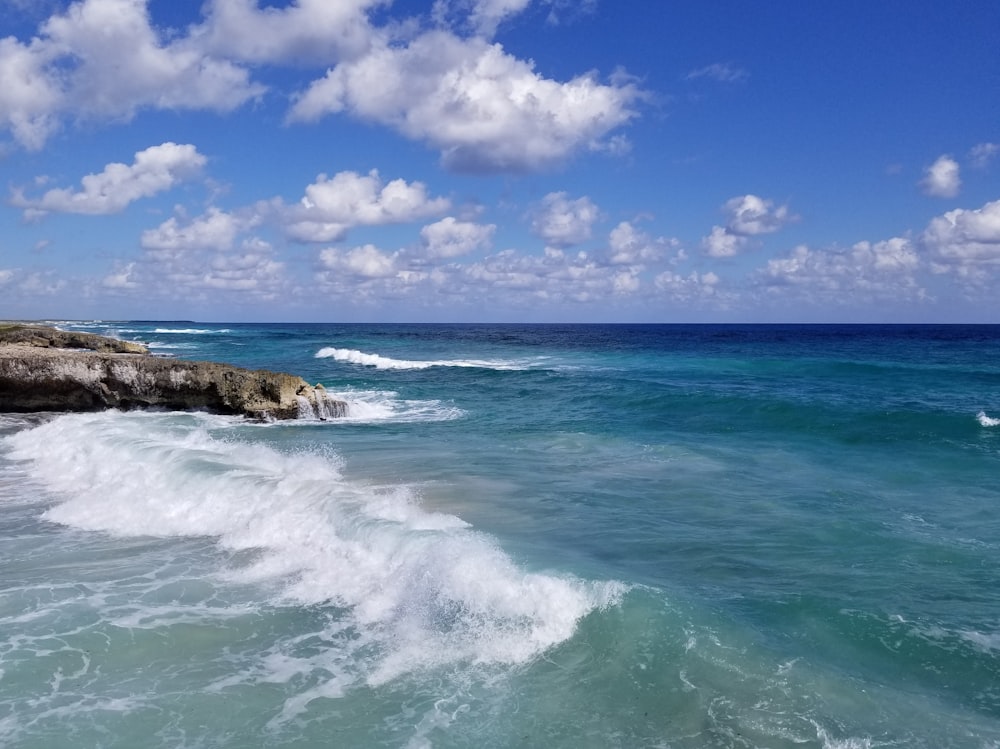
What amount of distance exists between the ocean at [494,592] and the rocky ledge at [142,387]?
305 cm

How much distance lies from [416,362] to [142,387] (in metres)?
27.9

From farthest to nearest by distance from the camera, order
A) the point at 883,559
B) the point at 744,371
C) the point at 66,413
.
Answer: the point at 744,371
the point at 66,413
the point at 883,559

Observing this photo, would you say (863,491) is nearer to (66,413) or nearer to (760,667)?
(760,667)

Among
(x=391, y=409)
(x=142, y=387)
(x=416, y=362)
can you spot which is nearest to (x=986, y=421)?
(x=391, y=409)

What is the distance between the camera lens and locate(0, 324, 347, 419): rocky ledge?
21547 millimetres

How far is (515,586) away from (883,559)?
5288mm

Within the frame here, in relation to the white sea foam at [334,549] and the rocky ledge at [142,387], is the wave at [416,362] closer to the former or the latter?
the rocky ledge at [142,387]

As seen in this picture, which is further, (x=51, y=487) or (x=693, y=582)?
(x=51, y=487)

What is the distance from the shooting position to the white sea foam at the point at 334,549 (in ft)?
24.7

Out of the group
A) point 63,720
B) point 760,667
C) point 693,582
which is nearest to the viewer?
point 63,720

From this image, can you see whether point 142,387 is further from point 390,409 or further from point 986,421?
point 986,421

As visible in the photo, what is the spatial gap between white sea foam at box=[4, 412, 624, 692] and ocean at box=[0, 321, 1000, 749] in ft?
0.17

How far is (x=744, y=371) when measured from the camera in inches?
1665

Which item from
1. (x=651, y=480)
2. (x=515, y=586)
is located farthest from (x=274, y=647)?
(x=651, y=480)
